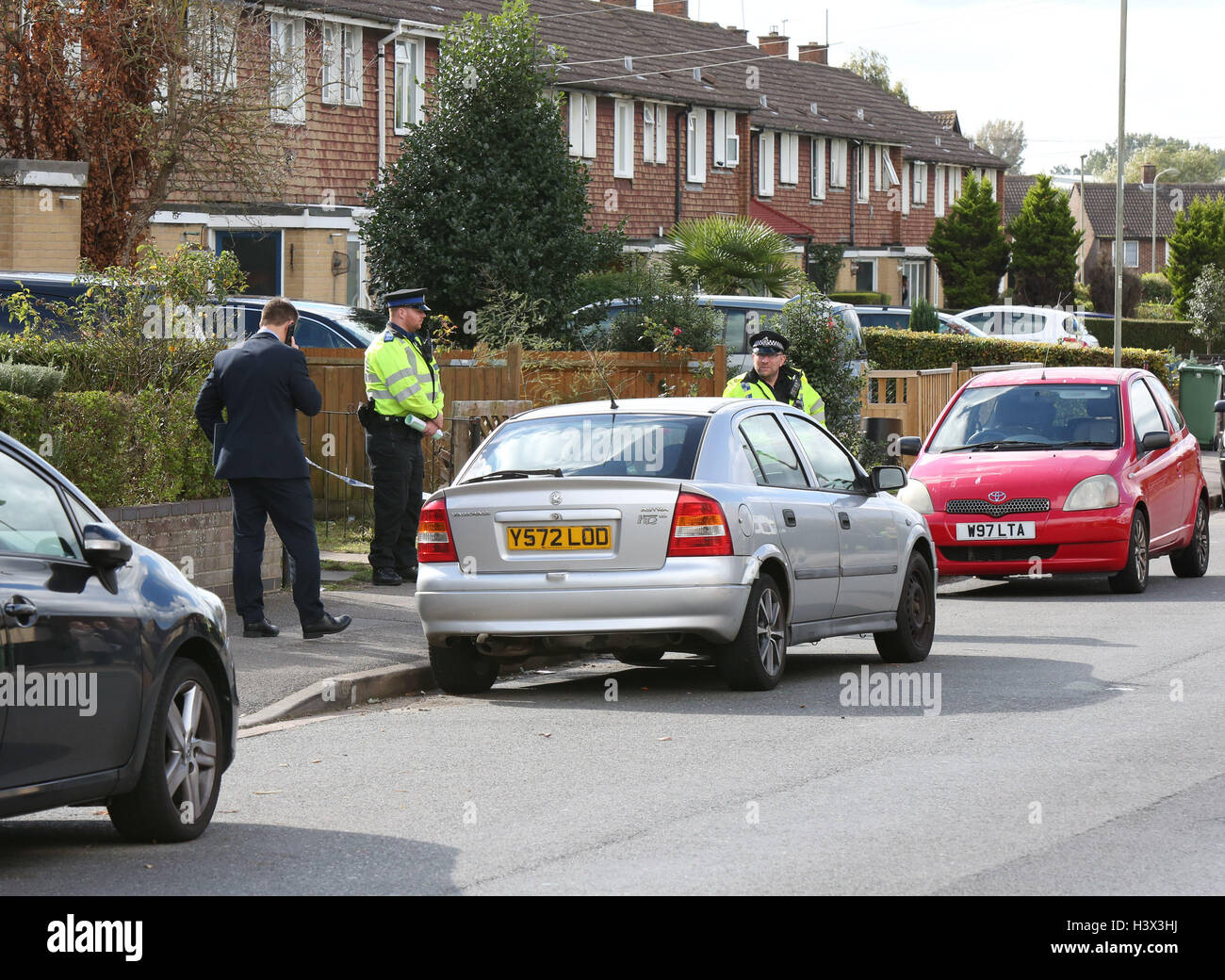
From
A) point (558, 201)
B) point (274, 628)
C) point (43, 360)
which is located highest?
point (558, 201)

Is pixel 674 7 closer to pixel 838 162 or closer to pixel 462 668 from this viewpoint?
pixel 838 162

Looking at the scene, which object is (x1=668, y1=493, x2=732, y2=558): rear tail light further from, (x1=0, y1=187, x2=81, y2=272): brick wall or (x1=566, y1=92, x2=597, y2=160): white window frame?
(x1=566, y1=92, x2=597, y2=160): white window frame

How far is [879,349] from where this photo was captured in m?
34.8

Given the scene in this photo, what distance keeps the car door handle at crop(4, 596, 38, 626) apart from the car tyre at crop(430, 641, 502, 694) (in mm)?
4571

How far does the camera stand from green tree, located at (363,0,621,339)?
24.0 metres

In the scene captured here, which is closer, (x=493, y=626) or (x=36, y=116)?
(x=493, y=626)

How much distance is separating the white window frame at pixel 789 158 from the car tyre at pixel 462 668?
43771 millimetres

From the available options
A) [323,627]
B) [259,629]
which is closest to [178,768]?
[323,627]

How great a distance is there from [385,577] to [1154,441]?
21.1 ft

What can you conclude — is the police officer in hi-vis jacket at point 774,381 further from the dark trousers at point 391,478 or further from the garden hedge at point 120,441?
the garden hedge at point 120,441

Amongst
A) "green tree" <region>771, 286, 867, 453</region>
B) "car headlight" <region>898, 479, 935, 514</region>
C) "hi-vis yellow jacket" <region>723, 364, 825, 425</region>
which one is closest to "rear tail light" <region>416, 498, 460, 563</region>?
"hi-vis yellow jacket" <region>723, 364, 825, 425</region>
